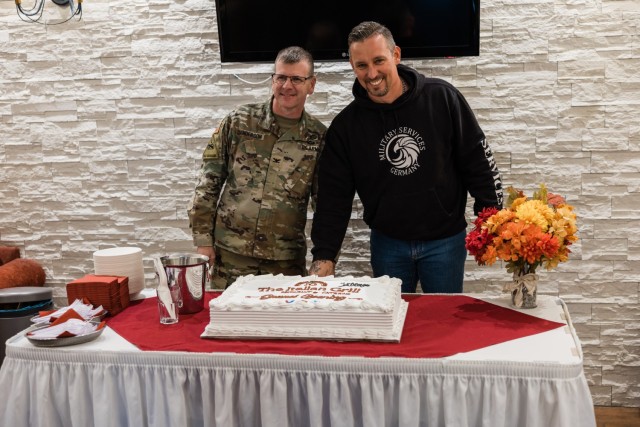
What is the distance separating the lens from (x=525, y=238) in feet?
6.92

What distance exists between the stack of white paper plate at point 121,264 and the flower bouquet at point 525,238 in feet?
3.90

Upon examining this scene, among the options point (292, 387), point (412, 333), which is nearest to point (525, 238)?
point (412, 333)

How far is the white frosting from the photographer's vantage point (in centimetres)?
200

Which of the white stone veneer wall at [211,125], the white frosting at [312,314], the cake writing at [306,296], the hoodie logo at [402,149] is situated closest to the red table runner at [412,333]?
the white frosting at [312,314]

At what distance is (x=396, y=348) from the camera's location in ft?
6.40

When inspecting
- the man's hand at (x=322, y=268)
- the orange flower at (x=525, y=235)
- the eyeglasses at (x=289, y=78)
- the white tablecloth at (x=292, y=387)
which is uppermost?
the eyeglasses at (x=289, y=78)

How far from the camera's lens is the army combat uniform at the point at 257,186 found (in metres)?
2.94

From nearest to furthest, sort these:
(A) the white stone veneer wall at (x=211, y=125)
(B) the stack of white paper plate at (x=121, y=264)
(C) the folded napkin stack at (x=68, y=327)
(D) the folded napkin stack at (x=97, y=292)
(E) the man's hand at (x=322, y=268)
Result: (C) the folded napkin stack at (x=68, y=327) < (D) the folded napkin stack at (x=97, y=292) < (B) the stack of white paper plate at (x=121, y=264) < (E) the man's hand at (x=322, y=268) < (A) the white stone veneer wall at (x=211, y=125)

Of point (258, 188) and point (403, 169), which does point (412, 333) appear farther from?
point (258, 188)

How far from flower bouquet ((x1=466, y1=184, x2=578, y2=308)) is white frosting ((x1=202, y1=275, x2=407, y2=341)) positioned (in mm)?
337

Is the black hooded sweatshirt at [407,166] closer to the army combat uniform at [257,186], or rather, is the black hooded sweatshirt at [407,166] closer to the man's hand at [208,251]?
the army combat uniform at [257,186]

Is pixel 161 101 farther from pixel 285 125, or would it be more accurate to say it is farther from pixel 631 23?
pixel 631 23

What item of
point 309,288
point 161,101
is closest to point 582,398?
point 309,288

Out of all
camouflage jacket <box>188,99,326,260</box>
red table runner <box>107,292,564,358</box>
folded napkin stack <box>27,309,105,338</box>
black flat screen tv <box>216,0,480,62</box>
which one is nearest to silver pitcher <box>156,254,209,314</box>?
red table runner <box>107,292,564,358</box>
